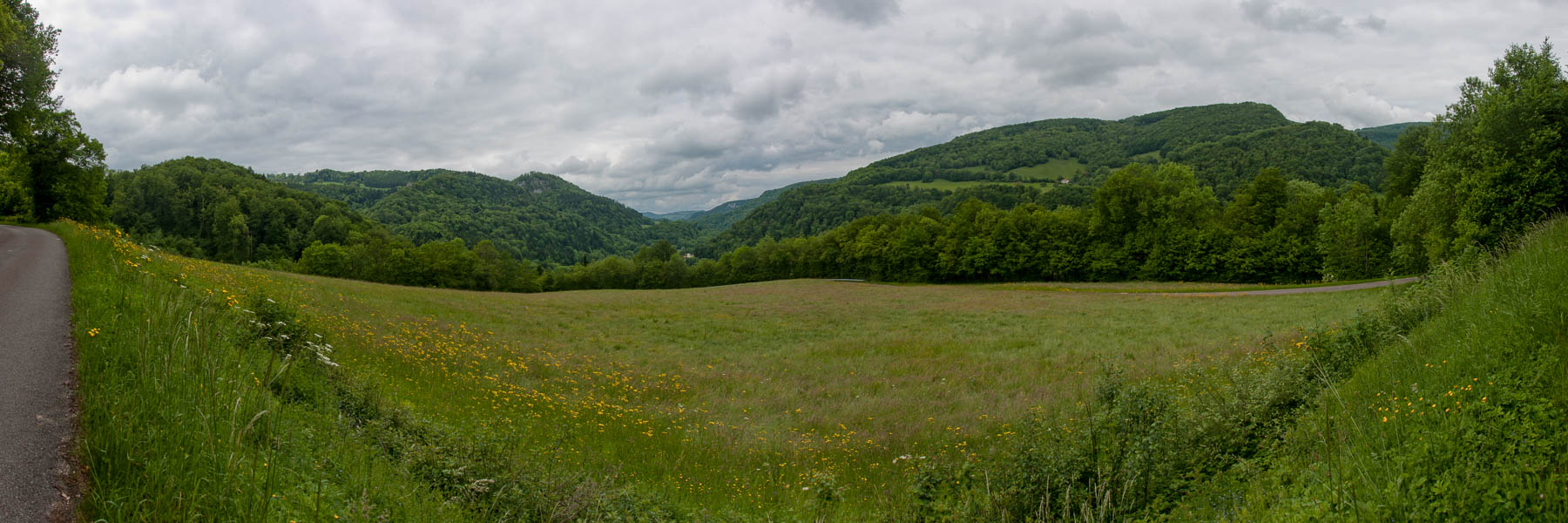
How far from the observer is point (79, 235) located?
47.3 ft

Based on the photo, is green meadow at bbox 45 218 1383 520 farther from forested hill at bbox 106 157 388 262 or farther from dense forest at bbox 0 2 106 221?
forested hill at bbox 106 157 388 262

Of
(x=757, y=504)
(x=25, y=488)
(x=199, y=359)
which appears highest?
(x=199, y=359)

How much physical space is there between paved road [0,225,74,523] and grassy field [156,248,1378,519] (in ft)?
10.5

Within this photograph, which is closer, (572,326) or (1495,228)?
(1495,228)

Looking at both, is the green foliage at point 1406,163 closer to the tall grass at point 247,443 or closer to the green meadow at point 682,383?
the green meadow at point 682,383

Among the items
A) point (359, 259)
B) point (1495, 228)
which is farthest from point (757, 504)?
point (359, 259)

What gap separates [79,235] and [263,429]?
17.2 meters

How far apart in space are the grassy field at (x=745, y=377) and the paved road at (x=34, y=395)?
3.19m

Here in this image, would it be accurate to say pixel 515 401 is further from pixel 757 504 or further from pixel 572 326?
pixel 572 326

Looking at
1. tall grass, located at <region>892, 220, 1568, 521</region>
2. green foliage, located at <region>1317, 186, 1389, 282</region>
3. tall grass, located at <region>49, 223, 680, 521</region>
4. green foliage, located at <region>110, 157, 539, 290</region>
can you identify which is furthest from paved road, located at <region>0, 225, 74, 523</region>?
green foliage, located at <region>110, 157, 539, 290</region>

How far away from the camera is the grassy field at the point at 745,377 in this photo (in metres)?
8.70

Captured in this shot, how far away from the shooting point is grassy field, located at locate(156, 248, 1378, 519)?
343 inches

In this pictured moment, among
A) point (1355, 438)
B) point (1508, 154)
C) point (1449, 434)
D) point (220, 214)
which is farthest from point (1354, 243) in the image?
point (220, 214)

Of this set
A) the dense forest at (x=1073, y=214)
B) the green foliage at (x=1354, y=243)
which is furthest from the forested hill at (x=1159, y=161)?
the green foliage at (x=1354, y=243)
